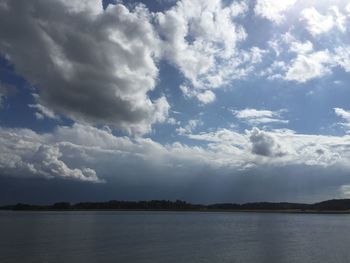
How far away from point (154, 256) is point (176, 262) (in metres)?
5.89

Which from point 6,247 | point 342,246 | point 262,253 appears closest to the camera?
point 262,253

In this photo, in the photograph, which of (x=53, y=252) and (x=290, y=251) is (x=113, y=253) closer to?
(x=53, y=252)

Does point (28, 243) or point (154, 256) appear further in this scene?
point (28, 243)

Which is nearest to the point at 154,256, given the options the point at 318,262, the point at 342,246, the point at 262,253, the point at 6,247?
the point at 262,253

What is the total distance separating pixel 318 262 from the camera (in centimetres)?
5594

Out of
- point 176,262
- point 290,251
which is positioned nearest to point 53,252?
point 176,262

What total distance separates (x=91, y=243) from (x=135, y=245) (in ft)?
25.5

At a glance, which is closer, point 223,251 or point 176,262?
point 176,262

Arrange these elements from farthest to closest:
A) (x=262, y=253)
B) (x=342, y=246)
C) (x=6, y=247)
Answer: (x=342, y=246) < (x=6, y=247) < (x=262, y=253)

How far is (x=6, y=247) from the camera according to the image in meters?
69.8

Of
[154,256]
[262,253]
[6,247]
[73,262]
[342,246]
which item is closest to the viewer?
[73,262]

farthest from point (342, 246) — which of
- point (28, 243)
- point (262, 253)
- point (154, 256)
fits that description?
point (28, 243)

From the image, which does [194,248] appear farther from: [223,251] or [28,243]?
[28,243]

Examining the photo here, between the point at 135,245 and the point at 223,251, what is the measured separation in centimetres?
1568
